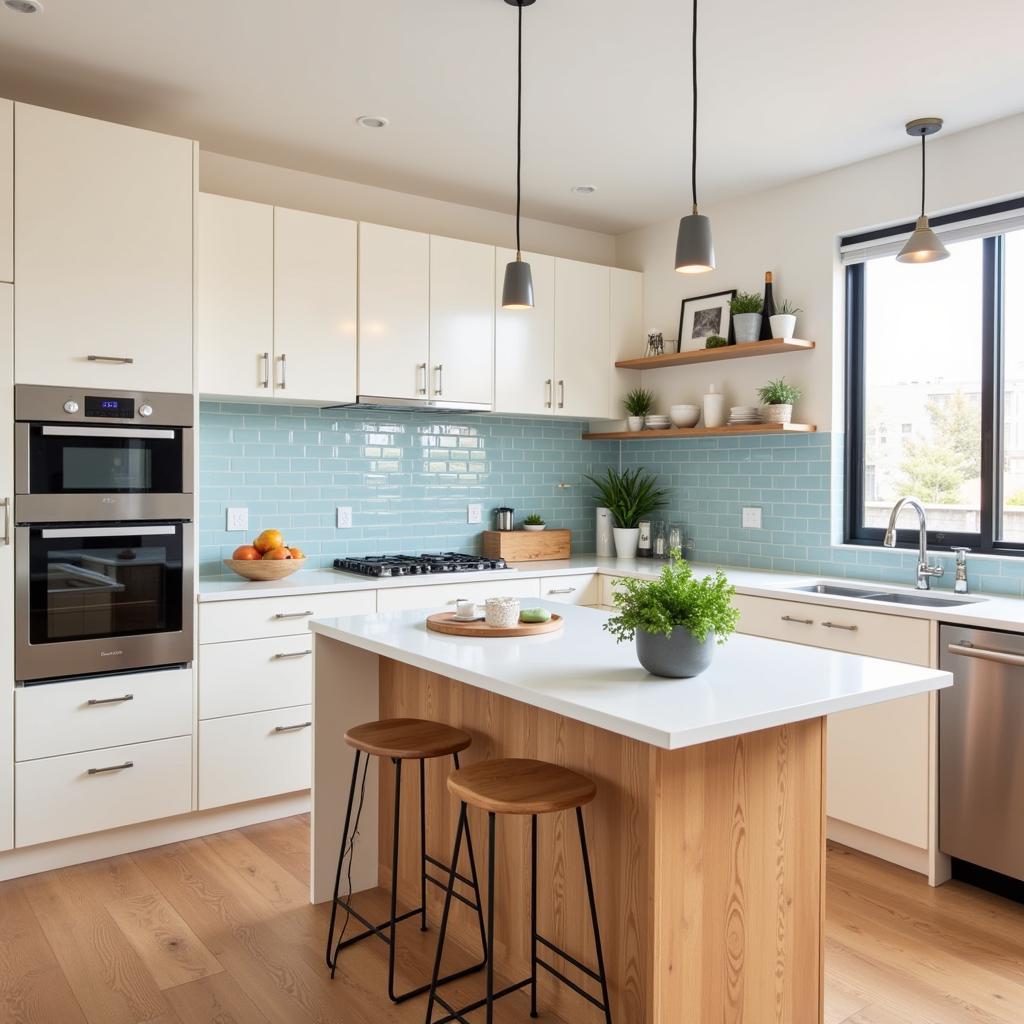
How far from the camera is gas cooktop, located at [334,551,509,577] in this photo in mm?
4035

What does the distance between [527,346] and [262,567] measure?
1773mm

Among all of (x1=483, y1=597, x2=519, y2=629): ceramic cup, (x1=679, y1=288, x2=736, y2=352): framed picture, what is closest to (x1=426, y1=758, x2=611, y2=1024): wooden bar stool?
(x1=483, y1=597, x2=519, y2=629): ceramic cup

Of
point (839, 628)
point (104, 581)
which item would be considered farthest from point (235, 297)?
point (839, 628)

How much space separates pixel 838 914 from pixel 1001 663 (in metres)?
0.98

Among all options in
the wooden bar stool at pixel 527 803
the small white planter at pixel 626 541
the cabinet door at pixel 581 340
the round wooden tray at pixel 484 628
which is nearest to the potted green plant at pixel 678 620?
the wooden bar stool at pixel 527 803

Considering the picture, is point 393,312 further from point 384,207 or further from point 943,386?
point 943,386

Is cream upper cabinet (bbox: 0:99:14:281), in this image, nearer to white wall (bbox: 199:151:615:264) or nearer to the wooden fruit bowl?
white wall (bbox: 199:151:615:264)

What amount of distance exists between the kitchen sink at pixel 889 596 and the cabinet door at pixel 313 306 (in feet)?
7.20

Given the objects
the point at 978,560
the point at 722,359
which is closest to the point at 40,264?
the point at 722,359

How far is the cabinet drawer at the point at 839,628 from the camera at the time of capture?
3250 millimetres

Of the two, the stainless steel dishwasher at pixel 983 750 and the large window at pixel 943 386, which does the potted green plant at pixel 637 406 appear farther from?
the stainless steel dishwasher at pixel 983 750

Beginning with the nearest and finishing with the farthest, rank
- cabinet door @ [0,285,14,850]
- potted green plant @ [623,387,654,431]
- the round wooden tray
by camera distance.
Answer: the round wooden tray, cabinet door @ [0,285,14,850], potted green plant @ [623,387,654,431]

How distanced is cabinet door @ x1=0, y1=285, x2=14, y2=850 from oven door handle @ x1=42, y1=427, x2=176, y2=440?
138mm

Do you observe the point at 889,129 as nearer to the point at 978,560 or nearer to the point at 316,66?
the point at 978,560
